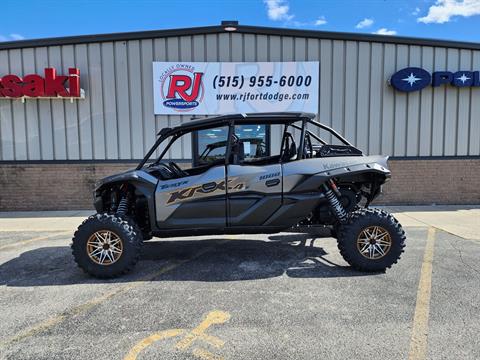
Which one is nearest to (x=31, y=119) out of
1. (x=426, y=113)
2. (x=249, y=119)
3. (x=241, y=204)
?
(x=249, y=119)

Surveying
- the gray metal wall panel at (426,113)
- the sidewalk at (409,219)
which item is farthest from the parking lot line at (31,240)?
the gray metal wall panel at (426,113)

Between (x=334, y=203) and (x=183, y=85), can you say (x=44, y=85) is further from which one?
(x=334, y=203)

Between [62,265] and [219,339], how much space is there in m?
3.06

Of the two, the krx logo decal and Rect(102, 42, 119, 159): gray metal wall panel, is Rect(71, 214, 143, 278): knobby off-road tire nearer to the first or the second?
the krx logo decal

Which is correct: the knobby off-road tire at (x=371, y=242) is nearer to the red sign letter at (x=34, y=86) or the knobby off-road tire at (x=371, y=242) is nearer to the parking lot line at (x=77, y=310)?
the parking lot line at (x=77, y=310)

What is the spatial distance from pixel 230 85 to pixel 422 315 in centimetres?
753

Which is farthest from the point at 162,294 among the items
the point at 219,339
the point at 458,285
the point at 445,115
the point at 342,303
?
the point at 445,115

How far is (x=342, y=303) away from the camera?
3605mm

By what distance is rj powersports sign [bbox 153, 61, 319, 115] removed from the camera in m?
9.46

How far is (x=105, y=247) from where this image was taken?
14.2 ft

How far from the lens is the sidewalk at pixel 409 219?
7.25m

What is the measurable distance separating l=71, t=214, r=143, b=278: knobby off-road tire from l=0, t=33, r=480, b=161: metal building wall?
5.35 meters

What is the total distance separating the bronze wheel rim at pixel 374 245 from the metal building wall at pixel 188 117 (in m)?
5.27

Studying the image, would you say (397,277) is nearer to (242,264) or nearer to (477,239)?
(242,264)
